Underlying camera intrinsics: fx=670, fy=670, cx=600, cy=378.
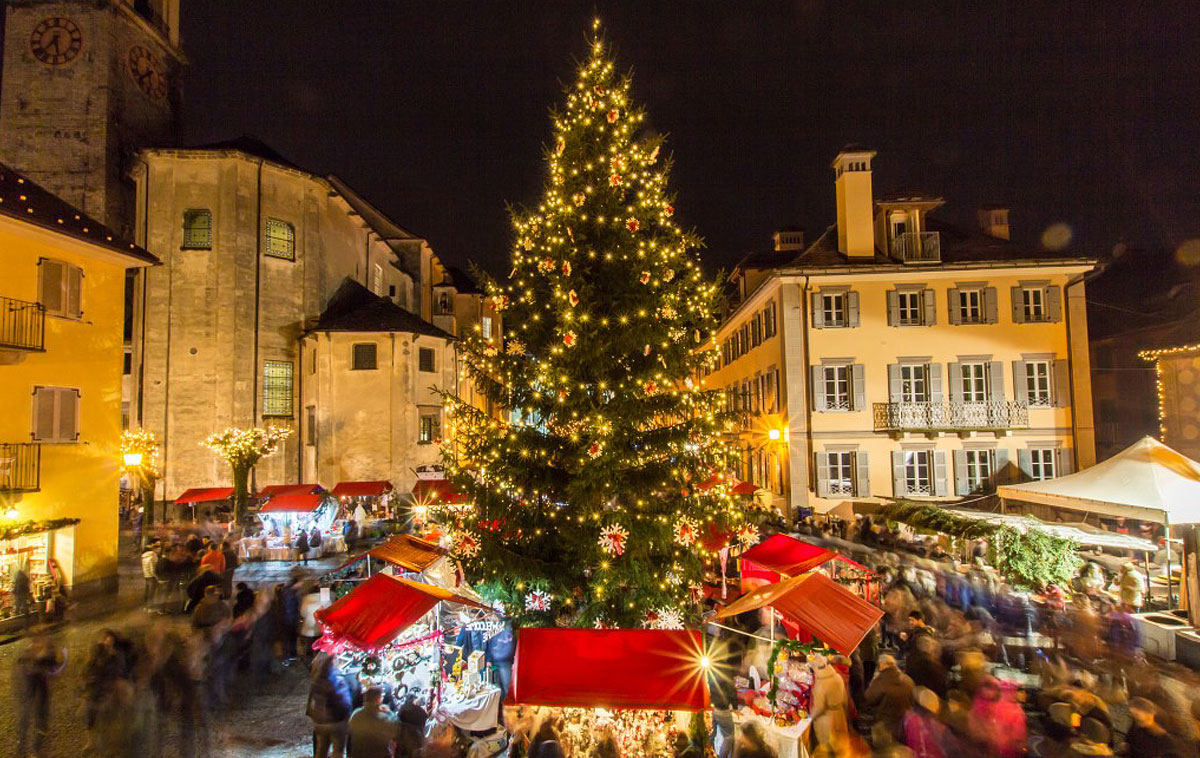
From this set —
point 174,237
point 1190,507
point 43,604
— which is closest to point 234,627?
point 43,604

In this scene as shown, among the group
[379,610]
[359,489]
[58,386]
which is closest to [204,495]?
[359,489]

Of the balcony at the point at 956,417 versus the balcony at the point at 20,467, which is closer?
the balcony at the point at 20,467

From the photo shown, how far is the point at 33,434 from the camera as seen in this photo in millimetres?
15383

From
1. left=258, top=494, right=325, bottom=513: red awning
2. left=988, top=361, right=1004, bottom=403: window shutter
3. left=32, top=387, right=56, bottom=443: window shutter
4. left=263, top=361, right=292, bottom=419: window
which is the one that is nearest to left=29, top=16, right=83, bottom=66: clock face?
left=263, top=361, right=292, bottom=419: window

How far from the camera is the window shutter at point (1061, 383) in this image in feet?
86.1

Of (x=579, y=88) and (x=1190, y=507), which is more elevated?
(x=579, y=88)

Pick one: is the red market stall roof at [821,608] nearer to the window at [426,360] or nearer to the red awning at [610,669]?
the red awning at [610,669]

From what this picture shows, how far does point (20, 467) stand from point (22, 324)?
3.20m

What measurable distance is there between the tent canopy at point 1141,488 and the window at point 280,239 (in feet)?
108

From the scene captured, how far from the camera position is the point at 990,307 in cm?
2659

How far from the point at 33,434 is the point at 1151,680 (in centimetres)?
2105

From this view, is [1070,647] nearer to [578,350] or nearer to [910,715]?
[910,715]

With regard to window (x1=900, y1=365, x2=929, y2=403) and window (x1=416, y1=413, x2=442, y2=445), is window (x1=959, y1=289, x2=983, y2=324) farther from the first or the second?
window (x1=416, y1=413, x2=442, y2=445)

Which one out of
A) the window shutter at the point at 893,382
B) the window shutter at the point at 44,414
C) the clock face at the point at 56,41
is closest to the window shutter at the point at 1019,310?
the window shutter at the point at 893,382
